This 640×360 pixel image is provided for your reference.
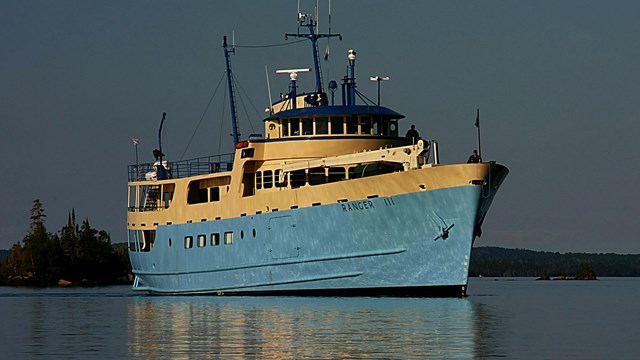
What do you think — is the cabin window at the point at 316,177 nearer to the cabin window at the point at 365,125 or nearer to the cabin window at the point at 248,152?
the cabin window at the point at 365,125

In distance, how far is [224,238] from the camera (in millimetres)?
58188

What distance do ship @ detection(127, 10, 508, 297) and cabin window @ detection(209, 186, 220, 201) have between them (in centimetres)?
6

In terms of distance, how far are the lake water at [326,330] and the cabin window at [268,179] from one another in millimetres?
5854

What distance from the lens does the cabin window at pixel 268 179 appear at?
56.1m

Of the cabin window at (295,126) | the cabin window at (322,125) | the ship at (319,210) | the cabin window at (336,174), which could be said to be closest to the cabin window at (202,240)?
→ the ship at (319,210)

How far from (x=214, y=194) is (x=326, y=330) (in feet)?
90.5

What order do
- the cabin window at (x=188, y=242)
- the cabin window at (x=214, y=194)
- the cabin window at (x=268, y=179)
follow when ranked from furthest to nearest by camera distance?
1. the cabin window at (x=188, y=242)
2. the cabin window at (x=214, y=194)
3. the cabin window at (x=268, y=179)

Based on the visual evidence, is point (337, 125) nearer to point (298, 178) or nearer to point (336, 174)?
point (336, 174)

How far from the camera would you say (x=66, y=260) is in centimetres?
12381

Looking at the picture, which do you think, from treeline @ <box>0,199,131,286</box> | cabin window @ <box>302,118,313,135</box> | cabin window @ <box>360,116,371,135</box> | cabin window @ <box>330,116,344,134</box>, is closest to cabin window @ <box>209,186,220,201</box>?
cabin window @ <box>302,118,313,135</box>

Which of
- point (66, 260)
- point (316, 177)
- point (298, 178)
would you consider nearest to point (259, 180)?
A: point (298, 178)

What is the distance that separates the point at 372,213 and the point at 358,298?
3719 millimetres

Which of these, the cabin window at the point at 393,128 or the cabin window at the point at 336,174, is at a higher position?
the cabin window at the point at 393,128

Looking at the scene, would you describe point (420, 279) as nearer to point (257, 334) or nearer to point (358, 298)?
point (358, 298)
